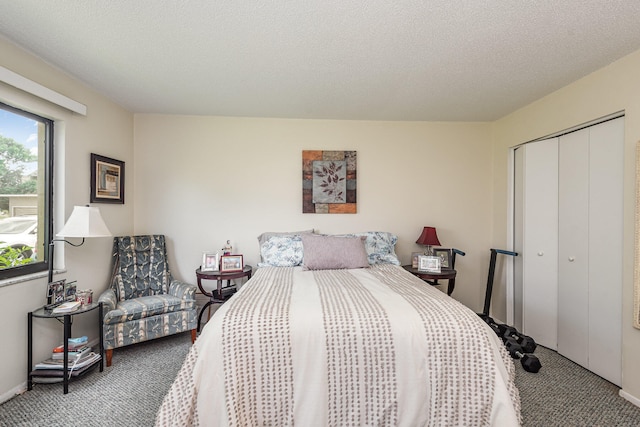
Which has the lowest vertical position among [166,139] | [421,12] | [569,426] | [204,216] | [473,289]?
[569,426]

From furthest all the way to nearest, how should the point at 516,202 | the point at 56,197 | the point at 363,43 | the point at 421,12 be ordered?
the point at 516,202 < the point at 56,197 < the point at 363,43 < the point at 421,12

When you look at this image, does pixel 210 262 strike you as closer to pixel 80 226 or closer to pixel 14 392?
pixel 80 226

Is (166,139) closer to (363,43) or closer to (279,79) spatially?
(279,79)

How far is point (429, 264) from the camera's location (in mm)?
3035

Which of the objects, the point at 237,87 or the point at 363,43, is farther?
the point at 237,87

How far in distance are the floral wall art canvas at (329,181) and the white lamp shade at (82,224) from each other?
1976mm

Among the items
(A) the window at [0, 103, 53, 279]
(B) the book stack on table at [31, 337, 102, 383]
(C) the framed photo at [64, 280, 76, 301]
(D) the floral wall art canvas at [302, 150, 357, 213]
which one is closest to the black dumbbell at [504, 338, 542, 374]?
(D) the floral wall art canvas at [302, 150, 357, 213]

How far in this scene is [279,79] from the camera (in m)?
2.41

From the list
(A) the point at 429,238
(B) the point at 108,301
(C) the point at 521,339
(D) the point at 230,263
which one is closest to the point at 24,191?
(B) the point at 108,301

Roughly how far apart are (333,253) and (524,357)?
1.85 m

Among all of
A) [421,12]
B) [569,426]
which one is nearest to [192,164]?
[421,12]

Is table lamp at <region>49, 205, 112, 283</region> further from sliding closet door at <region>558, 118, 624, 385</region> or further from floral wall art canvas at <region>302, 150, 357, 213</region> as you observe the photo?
sliding closet door at <region>558, 118, 624, 385</region>

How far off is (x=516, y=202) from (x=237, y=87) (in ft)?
10.5

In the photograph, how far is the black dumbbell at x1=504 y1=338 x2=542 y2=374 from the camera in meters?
2.34
